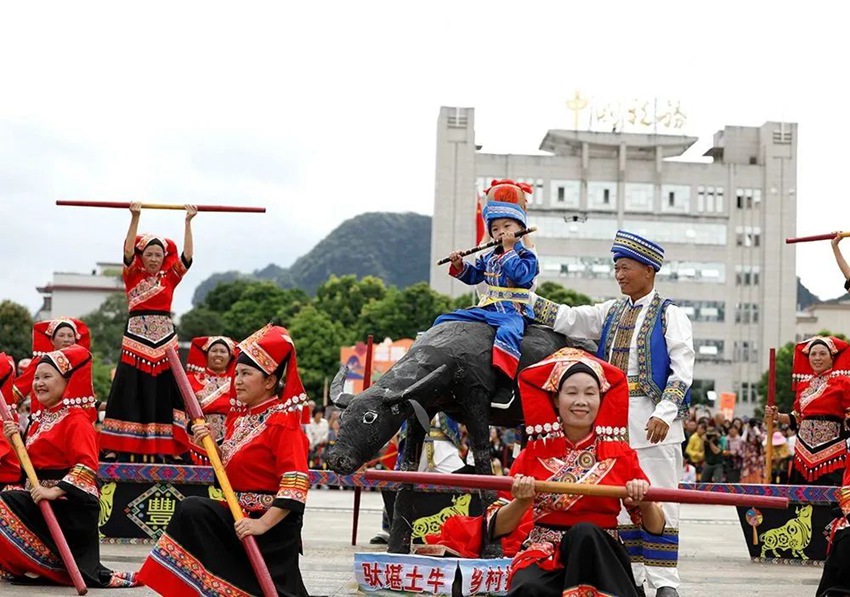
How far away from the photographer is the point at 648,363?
7.22 m

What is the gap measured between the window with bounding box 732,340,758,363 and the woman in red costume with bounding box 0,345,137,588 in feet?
236

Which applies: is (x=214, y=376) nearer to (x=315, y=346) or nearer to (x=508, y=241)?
(x=508, y=241)

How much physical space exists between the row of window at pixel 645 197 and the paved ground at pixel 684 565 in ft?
209

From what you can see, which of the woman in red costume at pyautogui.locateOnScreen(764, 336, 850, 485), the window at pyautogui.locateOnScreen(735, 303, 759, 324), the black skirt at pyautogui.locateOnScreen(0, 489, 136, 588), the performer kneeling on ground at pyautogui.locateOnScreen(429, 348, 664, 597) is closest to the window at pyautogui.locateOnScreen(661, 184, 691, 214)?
the window at pyautogui.locateOnScreen(735, 303, 759, 324)

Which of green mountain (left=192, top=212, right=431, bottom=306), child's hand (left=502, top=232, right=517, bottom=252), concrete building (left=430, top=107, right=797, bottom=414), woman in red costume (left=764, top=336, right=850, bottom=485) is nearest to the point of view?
child's hand (left=502, top=232, right=517, bottom=252)

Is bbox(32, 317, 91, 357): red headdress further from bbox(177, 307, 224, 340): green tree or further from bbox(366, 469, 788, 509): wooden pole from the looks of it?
bbox(177, 307, 224, 340): green tree

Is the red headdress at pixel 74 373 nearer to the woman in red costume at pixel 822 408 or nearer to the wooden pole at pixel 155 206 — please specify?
the wooden pole at pixel 155 206

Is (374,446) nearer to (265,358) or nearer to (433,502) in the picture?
(265,358)

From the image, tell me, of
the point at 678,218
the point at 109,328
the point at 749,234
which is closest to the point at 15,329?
the point at 109,328

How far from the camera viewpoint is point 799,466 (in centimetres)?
1055

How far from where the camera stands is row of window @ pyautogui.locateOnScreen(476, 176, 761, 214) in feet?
250

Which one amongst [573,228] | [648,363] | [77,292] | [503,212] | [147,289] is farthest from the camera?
[77,292]

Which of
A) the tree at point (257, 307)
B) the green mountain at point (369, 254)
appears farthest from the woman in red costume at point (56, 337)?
the green mountain at point (369, 254)

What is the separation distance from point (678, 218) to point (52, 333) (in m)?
71.5
